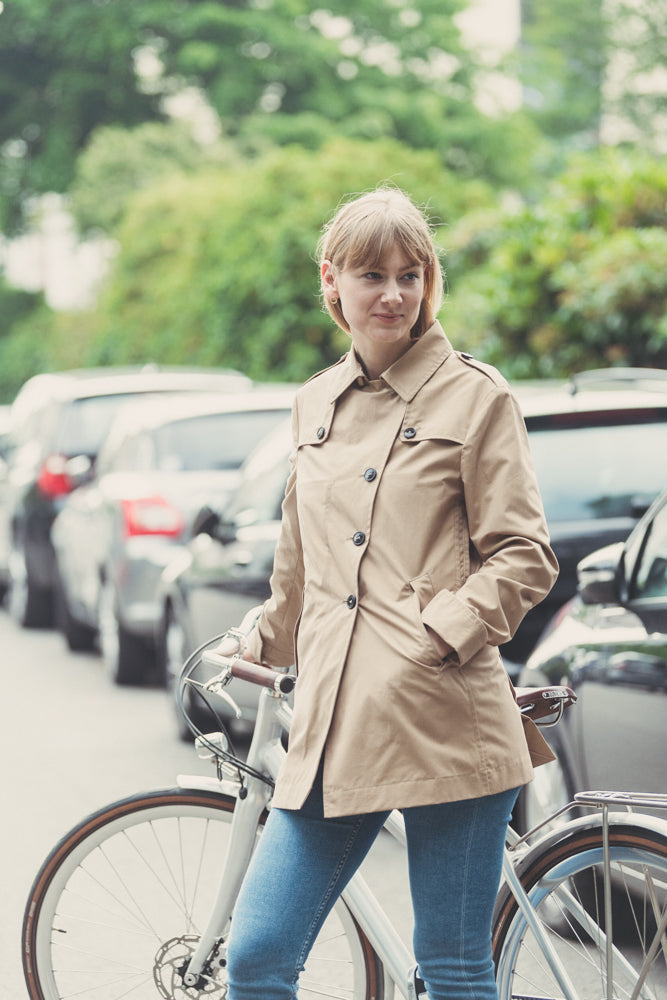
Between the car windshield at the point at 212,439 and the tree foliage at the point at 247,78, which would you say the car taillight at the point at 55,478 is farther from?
the tree foliage at the point at 247,78

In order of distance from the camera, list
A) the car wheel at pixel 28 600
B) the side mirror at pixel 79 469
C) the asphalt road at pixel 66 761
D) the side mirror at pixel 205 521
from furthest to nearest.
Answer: the car wheel at pixel 28 600, the side mirror at pixel 79 469, the side mirror at pixel 205 521, the asphalt road at pixel 66 761

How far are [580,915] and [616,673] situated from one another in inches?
55.5

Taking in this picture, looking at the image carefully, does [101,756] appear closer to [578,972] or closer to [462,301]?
[578,972]

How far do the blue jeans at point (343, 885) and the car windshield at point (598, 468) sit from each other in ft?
10.2

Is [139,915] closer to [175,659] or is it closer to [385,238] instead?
[385,238]

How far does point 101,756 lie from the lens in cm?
748

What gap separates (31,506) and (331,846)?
9.88 metres

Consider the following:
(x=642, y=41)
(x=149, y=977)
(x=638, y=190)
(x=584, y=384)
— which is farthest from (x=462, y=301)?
(x=642, y=41)

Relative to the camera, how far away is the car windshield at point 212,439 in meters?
9.35

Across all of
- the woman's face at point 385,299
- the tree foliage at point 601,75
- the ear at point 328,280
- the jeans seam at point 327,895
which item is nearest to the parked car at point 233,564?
the ear at point 328,280

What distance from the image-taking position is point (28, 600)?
12680mm

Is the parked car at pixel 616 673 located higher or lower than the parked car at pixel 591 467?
lower

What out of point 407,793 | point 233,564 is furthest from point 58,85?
point 407,793

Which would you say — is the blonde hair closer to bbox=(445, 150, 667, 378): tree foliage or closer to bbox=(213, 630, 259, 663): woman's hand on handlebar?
bbox=(213, 630, 259, 663): woman's hand on handlebar
